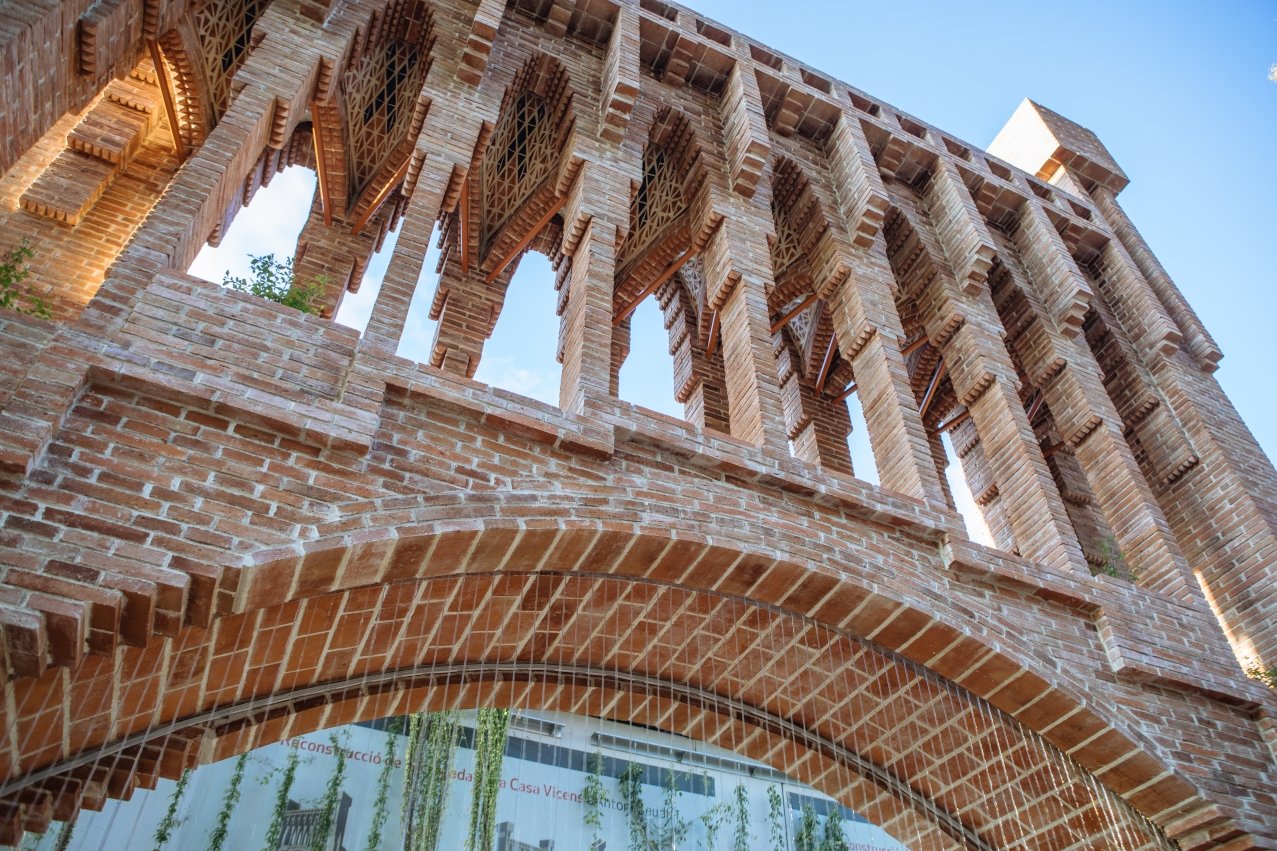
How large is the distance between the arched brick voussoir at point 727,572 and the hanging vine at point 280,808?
6.27m

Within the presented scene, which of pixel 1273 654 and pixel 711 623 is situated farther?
pixel 1273 654

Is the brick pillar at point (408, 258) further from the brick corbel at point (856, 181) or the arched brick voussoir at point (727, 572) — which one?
the brick corbel at point (856, 181)

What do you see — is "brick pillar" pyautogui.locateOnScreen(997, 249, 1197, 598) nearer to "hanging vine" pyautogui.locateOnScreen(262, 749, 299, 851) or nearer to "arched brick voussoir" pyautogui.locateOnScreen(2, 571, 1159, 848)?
"arched brick voussoir" pyautogui.locateOnScreen(2, 571, 1159, 848)

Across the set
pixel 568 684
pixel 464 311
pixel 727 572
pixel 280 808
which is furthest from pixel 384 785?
pixel 727 572

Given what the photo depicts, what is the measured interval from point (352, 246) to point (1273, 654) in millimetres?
7071

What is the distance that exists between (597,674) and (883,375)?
9.18ft

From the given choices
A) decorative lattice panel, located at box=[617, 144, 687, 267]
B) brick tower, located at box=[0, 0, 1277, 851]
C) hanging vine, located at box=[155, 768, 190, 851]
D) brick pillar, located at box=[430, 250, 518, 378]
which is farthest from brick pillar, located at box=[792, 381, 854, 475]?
hanging vine, located at box=[155, 768, 190, 851]

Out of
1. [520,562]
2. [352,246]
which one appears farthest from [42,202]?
[520,562]

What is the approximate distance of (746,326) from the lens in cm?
610

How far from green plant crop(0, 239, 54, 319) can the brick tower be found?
0.16 metres

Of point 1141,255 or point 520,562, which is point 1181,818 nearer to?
point 520,562

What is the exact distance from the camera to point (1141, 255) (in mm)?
9289

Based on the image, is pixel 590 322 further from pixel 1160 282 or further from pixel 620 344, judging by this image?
pixel 1160 282

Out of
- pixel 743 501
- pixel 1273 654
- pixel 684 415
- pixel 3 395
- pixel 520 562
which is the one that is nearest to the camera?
pixel 3 395
